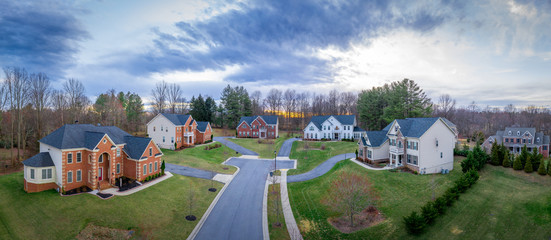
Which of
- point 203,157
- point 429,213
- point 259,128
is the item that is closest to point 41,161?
point 203,157

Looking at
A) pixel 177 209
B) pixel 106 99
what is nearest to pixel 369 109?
pixel 177 209

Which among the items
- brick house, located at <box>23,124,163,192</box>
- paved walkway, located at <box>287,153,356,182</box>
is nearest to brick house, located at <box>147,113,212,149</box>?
brick house, located at <box>23,124,163,192</box>

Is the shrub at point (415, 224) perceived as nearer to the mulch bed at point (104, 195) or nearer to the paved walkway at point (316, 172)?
the paved walkway at point (316, 172)

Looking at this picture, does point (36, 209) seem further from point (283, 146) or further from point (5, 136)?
point (283, 146)

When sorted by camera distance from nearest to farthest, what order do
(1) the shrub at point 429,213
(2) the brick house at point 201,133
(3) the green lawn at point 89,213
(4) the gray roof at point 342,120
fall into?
(3) the green lawn at point 89,213, (1) the shrub at point 429,213, (2) the brick house at point 201,133, (4) the gray roof at point 342,120

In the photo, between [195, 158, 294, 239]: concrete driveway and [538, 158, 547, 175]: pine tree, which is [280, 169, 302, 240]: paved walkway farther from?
[538, 158, 547, 175]: pine tree

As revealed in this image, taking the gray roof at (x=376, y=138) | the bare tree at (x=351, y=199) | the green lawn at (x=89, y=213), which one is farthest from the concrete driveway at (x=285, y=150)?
the green lawn at (x=89, y=213)
